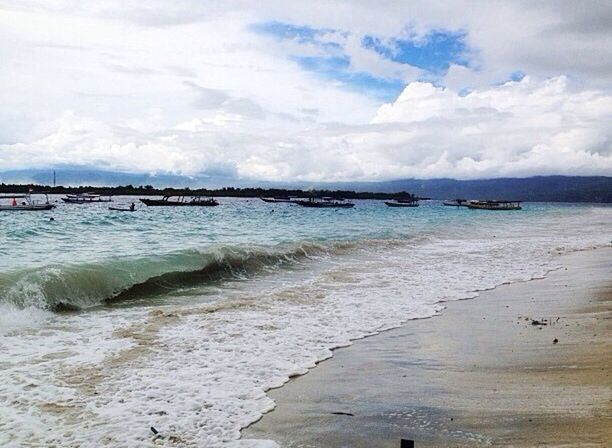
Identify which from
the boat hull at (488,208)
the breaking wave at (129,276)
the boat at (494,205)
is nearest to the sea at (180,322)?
the breaking wave at (129,276)

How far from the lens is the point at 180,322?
11.2 metres

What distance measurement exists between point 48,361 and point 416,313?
7.44 m

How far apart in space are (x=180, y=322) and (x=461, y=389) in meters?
6.29

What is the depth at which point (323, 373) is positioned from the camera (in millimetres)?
7824

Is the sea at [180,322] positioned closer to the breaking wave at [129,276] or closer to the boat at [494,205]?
the breaking wave at [129,276]

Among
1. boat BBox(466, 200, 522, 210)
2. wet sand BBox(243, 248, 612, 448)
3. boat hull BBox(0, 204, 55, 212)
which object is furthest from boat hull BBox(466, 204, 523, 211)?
wet sand BBox(243, 248, 612, 448)

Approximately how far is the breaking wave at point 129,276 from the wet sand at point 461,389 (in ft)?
25.7

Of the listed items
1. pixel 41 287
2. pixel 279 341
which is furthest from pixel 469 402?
pixel 41 287

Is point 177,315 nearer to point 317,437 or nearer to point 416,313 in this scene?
point 416,313

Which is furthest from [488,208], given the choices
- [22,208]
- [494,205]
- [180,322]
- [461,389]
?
[461,389]

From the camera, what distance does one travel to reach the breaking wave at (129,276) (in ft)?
42.6

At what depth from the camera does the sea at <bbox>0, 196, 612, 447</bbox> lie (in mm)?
6211

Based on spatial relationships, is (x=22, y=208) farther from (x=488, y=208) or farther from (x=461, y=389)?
(x=488, y=208)

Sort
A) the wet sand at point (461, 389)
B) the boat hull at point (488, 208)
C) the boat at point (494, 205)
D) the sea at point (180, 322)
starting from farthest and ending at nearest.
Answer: the boat at point (494, 205) < the boat hull at point (488, 208) < the sea at point (180, 322) < the wet sand at point (461, 389)
